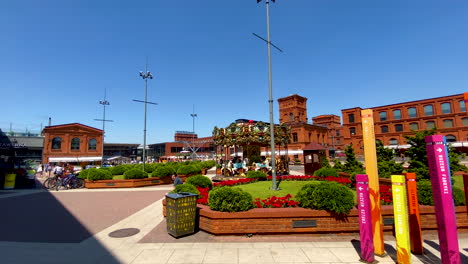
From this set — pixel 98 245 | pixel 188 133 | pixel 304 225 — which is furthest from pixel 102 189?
pixel 188 133

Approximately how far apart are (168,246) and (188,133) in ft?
343

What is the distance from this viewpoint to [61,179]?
689 inches

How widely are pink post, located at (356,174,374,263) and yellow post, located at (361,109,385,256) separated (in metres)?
0.26

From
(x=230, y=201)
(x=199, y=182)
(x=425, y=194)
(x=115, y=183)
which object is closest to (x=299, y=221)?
(x=230, y=201)

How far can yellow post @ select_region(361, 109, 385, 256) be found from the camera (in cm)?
499

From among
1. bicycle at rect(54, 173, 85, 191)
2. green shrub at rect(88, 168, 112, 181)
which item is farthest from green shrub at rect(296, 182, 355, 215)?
bicycle at rect(54, 173, 85, 191)

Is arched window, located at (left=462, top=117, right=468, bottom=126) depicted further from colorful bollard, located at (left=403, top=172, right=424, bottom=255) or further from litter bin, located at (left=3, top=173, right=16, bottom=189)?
litter bin, located at (left=3, top=173, right=16, bottom=189)

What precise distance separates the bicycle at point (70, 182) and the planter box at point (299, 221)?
16524mm

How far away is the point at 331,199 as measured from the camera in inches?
247

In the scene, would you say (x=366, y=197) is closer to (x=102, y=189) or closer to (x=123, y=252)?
(x=123, y=252)

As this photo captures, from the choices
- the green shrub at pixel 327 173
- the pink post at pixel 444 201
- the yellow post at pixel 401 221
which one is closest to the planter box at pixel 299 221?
the yellow post at pixel 401 221

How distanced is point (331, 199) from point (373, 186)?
1.44 m

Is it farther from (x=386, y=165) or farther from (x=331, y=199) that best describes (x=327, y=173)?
(x=331, y=199)

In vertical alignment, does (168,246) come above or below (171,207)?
below
